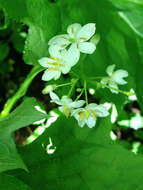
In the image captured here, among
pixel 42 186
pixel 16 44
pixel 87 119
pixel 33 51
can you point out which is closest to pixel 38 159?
pixel 42 186

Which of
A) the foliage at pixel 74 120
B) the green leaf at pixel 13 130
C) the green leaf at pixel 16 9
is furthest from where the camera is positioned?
the green leaf at pixel 16 9

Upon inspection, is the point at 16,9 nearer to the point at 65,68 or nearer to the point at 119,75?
the point at 65,68

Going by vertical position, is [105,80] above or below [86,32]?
below

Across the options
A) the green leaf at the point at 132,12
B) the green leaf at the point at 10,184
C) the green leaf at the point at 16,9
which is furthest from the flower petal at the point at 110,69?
the green leaf at the point at 10,184

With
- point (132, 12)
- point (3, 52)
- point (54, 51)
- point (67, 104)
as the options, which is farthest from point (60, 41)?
point (3, 52)

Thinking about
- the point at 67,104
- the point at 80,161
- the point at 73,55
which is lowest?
the point at 80,161

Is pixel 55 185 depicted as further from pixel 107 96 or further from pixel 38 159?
pixel 107 96

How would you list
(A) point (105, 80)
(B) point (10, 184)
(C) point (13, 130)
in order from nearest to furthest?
(C) point (13, 130), (B) point (10, 184), (A) point (105, 80)

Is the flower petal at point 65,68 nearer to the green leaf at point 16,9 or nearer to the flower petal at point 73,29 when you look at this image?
the flower petal at point 73,29

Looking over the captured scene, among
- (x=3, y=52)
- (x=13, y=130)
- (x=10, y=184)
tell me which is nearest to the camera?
(x=13, y=130)
